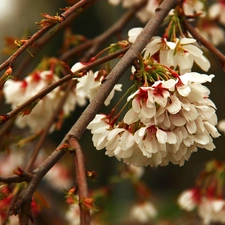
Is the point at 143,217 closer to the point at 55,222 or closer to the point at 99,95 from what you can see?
the point at 55,222

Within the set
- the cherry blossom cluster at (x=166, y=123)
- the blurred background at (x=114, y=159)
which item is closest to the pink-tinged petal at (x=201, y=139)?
the cherry blossom cluster at (x=166, y=123)

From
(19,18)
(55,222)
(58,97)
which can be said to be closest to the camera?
(58,97)

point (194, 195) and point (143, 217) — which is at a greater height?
point (194, 195)

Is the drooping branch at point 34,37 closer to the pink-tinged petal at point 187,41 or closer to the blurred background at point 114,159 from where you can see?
the pink-tinged petal at point 187,41

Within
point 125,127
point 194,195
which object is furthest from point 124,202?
point 125,127

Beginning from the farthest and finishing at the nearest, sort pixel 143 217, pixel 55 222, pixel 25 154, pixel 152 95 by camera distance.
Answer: pixel 25 154 → pixel 55 222 → pixel 143 217 → pixel 152 95
